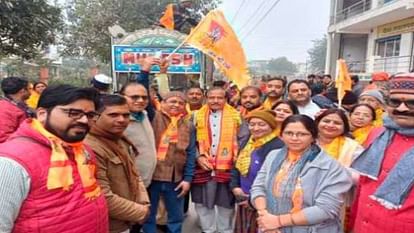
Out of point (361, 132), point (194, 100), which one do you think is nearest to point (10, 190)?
point (361, 132)

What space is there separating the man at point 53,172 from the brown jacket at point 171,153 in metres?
1.72

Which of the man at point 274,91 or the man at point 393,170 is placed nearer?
the man at point 393,170

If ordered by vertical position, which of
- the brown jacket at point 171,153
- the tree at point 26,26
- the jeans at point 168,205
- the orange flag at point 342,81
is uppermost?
the tree at point 26,26

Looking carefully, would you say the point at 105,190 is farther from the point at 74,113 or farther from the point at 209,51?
the point at 209,51

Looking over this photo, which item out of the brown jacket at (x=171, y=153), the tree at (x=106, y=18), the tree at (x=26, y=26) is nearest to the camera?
the brown jacket at (x=171, y=153)

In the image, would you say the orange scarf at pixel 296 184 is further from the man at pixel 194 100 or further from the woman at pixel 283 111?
the man at pixel 194 100

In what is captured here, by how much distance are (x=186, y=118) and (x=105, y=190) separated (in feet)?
5.84

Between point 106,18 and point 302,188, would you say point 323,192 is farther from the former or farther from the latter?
point 106,18

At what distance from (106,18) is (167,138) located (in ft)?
54.0

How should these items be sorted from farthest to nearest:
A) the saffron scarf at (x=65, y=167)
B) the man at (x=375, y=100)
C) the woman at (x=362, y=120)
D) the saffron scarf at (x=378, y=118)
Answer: the man at (x=375, y=100)
the saffron scarf at (x=378, y=118)
the woman at (x=362, y=120)
the saffron scarf at (x=65, y=167)

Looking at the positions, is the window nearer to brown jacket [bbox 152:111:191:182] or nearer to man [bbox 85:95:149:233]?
brown jacket [bbox 152:111:191:182]

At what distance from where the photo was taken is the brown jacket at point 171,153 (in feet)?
12.8

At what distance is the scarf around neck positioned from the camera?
2086 mm

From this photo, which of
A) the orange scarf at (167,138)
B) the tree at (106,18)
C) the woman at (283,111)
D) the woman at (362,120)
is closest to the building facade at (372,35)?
the tree at (106,18)
